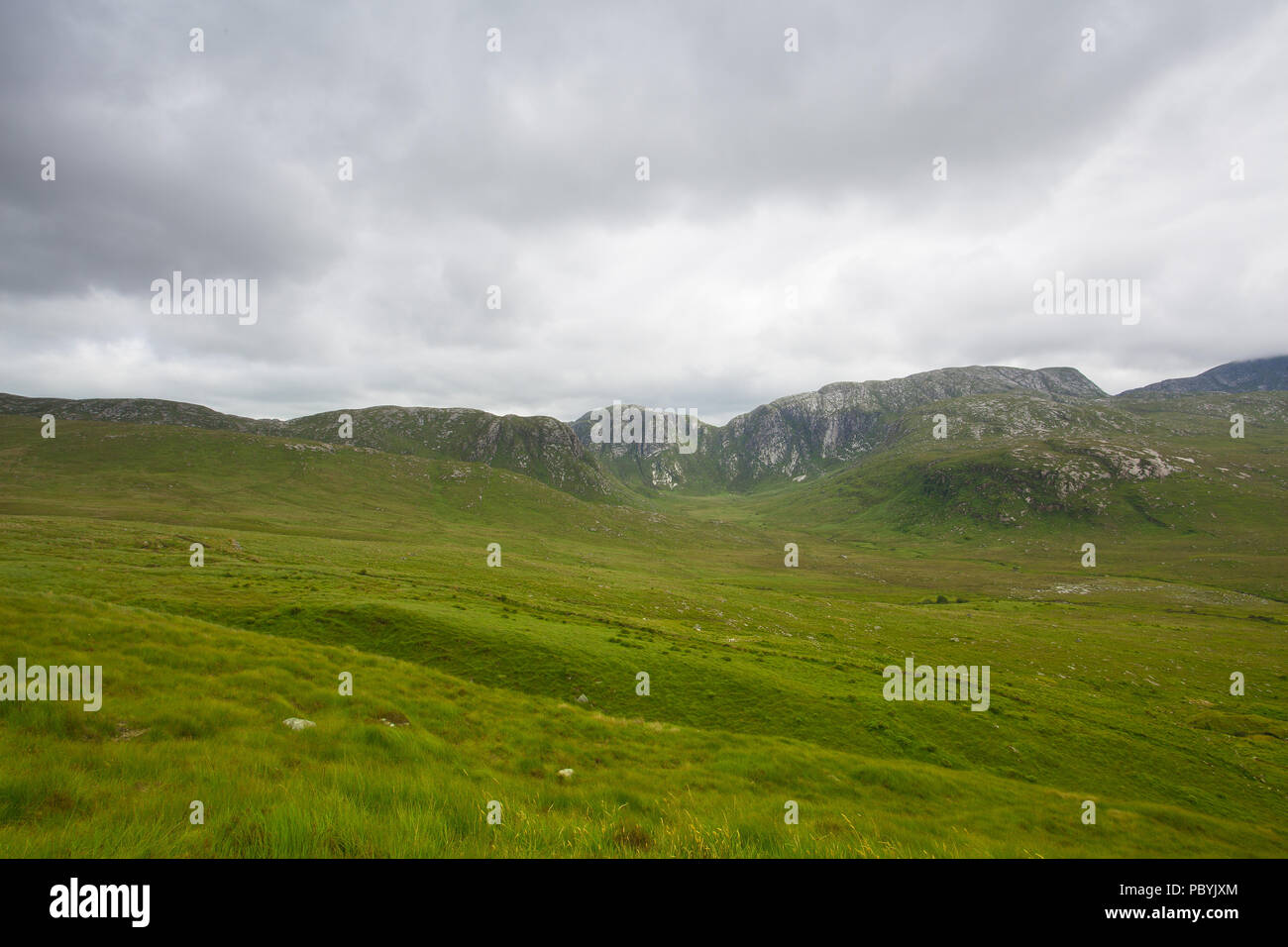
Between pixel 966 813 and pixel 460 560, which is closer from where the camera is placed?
pixel 966 813

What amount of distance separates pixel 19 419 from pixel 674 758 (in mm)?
295811

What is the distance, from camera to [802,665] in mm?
32438

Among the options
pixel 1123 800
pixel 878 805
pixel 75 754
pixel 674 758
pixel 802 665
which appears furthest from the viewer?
pixel 802 665

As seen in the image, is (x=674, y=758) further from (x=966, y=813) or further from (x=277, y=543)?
(x=277, y=543)

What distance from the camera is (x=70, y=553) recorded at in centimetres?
3903

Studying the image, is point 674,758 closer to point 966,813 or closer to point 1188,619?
point 966,813

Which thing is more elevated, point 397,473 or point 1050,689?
point 397,473

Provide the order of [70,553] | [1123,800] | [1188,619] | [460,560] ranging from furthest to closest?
[1188,619] → [460,560] → [70,553] → [1123,800]

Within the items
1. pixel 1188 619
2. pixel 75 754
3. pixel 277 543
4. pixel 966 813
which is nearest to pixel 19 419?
pixel 277 543
